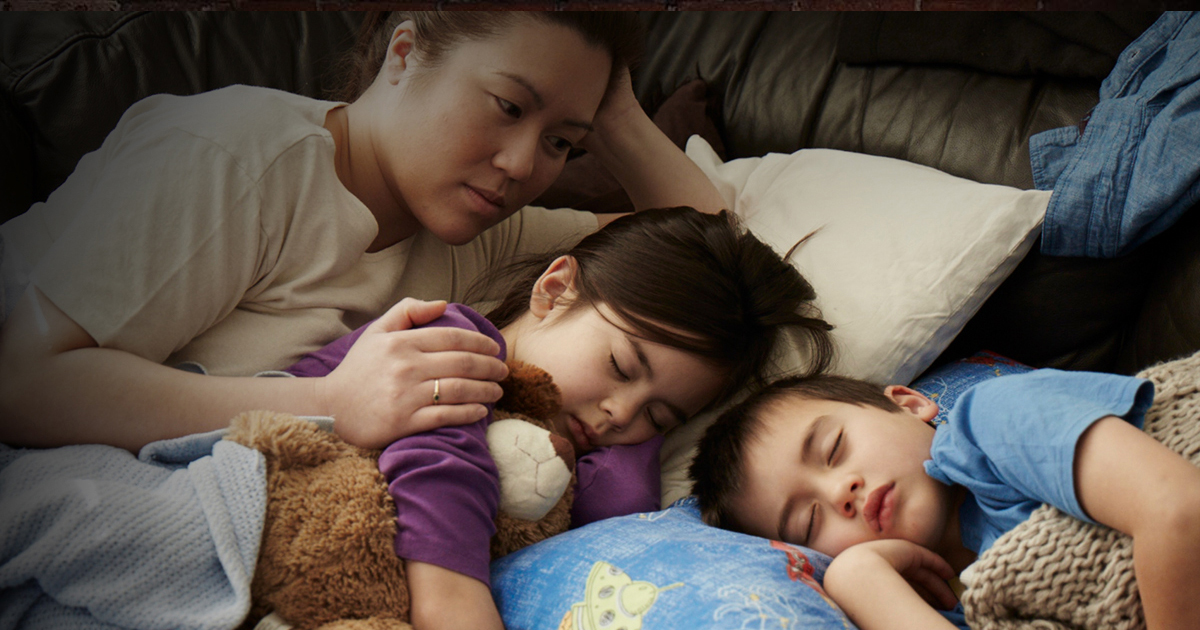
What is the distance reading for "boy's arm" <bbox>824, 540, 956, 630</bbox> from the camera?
562mm

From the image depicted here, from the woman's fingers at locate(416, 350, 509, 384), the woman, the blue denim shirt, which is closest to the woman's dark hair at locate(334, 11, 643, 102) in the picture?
the woman

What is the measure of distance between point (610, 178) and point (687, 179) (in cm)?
12

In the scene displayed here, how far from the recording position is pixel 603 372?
0.77m

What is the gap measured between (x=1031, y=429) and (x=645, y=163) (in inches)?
22.7

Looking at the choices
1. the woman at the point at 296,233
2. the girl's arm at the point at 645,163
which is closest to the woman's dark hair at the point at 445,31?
the woman at the point at 296,233

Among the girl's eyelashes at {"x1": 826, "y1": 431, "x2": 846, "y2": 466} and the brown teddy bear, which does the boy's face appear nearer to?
the girl's eyelashes at {"x1": 826, "y1": 431, "x2": 846, "y2": 466}

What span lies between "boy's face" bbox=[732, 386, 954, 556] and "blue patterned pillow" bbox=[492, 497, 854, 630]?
0.21ft

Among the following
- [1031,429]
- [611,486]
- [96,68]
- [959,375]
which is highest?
[96,68]

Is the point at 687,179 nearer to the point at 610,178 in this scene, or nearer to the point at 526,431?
the point at 610,178

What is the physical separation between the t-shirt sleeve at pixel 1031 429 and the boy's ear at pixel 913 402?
11 cm

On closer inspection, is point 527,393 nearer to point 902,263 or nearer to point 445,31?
point 445,31

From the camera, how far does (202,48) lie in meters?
0.64

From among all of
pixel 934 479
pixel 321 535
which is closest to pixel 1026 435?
pixel 934 479

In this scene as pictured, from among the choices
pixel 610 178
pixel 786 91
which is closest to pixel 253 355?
pixel 610 178
